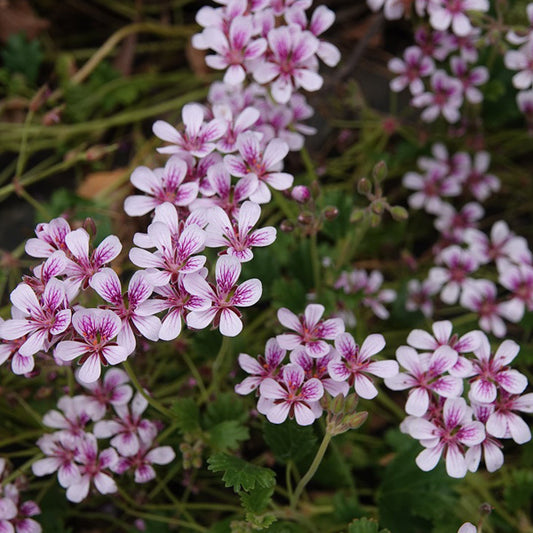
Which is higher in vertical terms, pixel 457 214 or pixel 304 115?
pixel 304 115

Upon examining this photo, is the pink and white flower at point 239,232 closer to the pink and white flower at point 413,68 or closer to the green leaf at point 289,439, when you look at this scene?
the green leaf at point 289,439

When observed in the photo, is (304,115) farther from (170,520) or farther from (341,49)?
(170,520)

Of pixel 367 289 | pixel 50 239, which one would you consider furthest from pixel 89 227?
pixel 367 289

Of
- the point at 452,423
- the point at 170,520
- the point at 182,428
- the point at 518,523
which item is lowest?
the point at 518,523

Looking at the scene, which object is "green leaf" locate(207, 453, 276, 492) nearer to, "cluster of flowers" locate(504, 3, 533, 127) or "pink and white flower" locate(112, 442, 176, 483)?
"pink and white flower" locate(112, 442, 176, 483)

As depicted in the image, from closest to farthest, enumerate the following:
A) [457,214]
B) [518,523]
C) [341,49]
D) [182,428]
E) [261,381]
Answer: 1. [261,381]
2. [182,428]
3. [518,523]
4. [457,214]
5. [341,49]

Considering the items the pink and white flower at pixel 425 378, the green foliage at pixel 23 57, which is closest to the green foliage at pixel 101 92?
the green foliage at pixel 23 57

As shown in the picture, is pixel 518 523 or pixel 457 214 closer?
pixel 518 523

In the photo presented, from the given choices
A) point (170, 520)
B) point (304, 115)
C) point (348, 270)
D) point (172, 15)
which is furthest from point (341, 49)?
point (170, 520)
